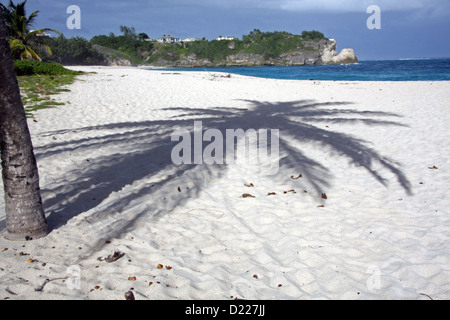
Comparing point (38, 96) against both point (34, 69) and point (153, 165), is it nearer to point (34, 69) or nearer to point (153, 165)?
point (153, 165)

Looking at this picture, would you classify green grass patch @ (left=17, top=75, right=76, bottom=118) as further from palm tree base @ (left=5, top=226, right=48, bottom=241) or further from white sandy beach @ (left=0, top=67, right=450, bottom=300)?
palm tree base @ (left=5, top=226, right=48, bottom=241)

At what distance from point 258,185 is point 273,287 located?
2.83m

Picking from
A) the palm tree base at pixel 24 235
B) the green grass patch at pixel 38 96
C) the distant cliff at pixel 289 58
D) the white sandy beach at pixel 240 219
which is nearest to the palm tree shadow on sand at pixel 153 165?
the white sandy beach at pixel 240 219

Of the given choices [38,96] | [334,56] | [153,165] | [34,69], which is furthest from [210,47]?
[153,165]

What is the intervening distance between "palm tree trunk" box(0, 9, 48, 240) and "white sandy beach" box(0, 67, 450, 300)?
0.70 ft

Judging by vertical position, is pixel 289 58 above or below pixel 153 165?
above

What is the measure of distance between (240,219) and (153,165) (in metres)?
2.66

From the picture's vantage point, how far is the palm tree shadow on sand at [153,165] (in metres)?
4.80

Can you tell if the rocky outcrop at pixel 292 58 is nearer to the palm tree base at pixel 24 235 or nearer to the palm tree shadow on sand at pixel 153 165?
the palm tree shadow on sand at pixel 153 165

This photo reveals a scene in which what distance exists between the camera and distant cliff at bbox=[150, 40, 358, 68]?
12800 cm

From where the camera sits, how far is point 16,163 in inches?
136

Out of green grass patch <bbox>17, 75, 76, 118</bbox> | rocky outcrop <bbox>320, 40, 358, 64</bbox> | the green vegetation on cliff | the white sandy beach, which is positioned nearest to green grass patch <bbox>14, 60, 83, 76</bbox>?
green grass patch <bbox>17, 75, 76, 118</bbox>
